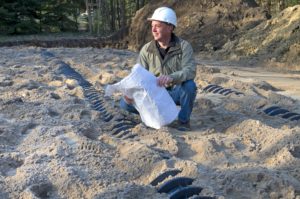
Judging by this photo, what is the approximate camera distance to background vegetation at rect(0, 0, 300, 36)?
77.5 feet

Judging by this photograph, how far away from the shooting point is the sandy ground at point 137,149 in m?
3.62

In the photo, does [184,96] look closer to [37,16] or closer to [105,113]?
[105,113]

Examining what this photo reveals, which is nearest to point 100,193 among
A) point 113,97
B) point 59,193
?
point 59,193

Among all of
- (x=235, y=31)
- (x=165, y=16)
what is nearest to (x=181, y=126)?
(x=165, y=16)

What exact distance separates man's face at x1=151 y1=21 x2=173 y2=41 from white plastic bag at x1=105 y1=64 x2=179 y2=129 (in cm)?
33

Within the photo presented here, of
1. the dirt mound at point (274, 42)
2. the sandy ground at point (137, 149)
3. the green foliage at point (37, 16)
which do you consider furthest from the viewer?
the green foliage at point (37, 16)

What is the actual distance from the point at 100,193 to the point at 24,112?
2744 millimetres

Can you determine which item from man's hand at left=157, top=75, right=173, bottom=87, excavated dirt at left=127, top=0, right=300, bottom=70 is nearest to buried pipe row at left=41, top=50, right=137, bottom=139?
man's hand at left=157, top=75, right=173, bottom=87

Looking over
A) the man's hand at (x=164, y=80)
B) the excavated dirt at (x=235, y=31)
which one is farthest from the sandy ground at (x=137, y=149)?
the excavated dirt at (x=235, y=31)

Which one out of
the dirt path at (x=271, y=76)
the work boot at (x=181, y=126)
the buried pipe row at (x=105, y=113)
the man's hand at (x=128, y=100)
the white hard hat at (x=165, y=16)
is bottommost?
the dirt path at (x=271, y=76)

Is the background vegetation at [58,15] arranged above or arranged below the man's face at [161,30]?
below

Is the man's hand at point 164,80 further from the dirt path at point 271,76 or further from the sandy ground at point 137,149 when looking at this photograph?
the dirt path at point 271,76

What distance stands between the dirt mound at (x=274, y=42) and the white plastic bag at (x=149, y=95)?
22.7 feet

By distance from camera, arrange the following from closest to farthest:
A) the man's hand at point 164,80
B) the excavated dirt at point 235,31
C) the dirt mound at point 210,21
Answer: the man's hand at point 164,80 → the excavated dirt at point 235,31 → the dirt mound at point 210,21
